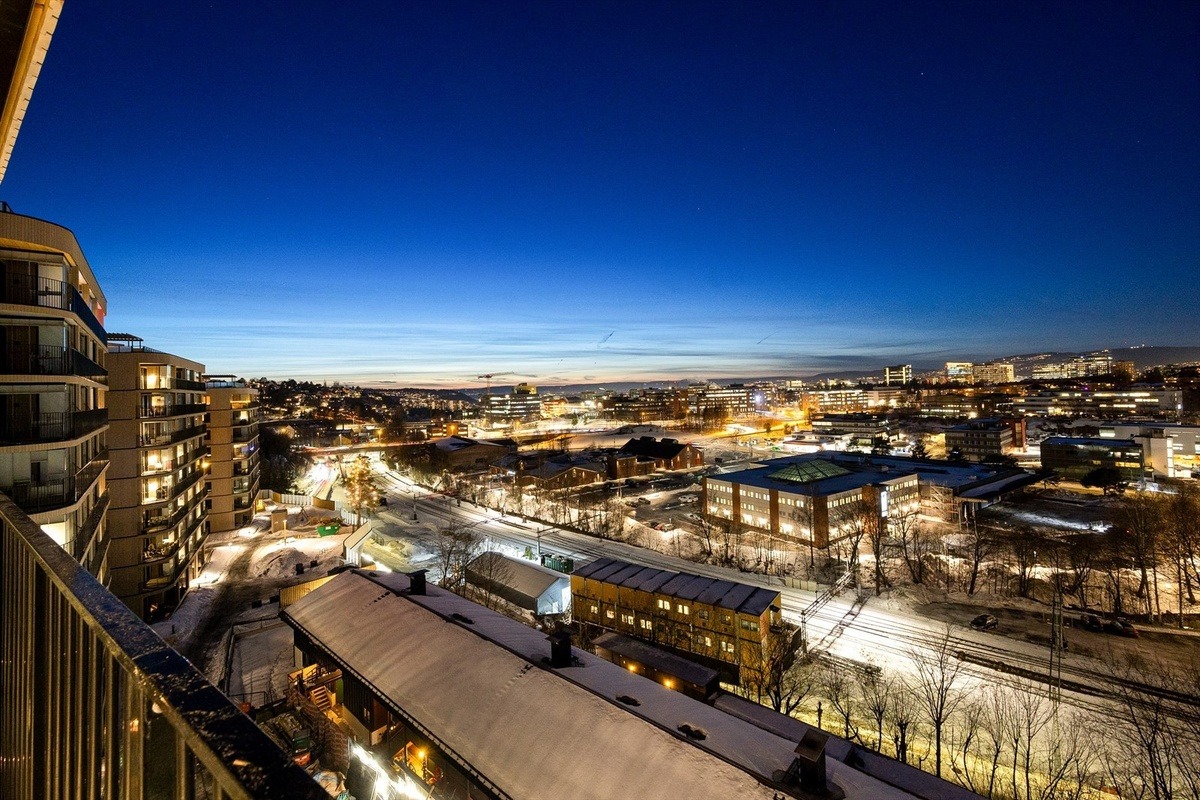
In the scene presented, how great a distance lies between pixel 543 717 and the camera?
9.36 meters

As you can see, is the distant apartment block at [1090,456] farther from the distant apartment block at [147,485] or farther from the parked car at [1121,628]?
the distant apartment block at [147,485]

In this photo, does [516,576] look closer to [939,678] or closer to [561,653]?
[561,653]

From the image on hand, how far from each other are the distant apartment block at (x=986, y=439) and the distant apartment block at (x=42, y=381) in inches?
2558

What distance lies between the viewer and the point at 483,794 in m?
Answer: 9.32

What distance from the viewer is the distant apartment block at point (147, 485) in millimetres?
18344

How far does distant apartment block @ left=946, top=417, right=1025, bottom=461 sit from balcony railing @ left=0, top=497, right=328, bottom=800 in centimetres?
6606

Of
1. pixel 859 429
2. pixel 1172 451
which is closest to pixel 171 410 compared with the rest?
pixel 1172 451

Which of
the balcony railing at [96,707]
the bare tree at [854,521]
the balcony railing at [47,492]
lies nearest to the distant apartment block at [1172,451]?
the bare tree at [854,521]

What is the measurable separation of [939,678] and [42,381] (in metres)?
24.5

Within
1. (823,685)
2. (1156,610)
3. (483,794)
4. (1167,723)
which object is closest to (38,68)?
(483,794)

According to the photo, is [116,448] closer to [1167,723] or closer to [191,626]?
[191,626]

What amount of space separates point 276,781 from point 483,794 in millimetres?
10698

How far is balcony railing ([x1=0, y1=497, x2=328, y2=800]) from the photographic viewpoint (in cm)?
85

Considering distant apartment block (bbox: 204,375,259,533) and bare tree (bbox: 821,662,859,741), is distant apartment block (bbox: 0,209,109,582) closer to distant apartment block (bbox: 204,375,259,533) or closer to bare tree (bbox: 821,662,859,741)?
distant apartment block (bbox: 204,375,259,533)
